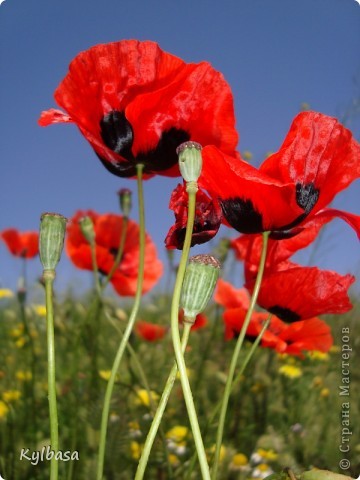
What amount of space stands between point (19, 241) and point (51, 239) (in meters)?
0.93

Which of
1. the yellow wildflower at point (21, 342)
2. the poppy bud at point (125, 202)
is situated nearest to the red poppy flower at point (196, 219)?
the poppy bud at point (125, 202)

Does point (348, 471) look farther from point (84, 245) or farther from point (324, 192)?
point (324, 192)

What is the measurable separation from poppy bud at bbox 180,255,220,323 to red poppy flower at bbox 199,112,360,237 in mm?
86

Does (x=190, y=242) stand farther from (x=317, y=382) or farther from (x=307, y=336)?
(x=317, y=382)

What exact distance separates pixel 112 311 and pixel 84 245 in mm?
148

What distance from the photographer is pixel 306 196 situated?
391 millimetres

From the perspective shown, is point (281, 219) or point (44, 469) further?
point (44, 469)

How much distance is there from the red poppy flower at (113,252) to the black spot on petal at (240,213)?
45cm

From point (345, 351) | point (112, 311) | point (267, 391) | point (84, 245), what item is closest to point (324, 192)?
point (345, 351)

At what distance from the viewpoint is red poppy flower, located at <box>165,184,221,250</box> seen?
0.36 metres

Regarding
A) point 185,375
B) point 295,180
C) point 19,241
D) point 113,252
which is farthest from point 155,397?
point 185,375

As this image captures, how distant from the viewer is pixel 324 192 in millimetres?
406

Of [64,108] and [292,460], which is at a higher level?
[64,108]

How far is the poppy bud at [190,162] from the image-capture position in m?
0.29
